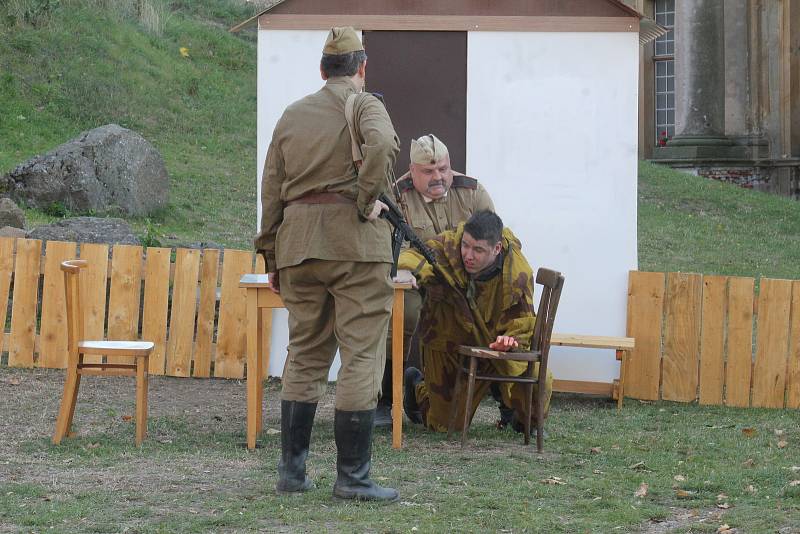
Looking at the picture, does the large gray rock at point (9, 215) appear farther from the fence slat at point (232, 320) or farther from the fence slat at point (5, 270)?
the fence slat at point (232, 320)

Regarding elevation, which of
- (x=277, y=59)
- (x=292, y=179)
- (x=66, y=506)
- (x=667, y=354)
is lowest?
(x=66, y=506)

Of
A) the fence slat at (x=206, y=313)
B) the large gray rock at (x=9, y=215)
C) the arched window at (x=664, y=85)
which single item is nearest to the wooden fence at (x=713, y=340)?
the fence slat at (x=206, y=313)

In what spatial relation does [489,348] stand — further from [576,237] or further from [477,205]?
[576,237]

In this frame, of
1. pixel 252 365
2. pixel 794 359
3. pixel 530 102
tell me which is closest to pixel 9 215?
pixel 530 102

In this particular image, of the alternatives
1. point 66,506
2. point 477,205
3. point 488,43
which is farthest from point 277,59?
point 66,506

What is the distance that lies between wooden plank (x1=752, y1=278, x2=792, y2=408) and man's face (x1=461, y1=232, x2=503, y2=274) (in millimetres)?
2436

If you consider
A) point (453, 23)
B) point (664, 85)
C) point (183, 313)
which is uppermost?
point (664, 85)

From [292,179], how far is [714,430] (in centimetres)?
325

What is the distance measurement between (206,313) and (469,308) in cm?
279

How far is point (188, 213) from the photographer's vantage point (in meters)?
14.7

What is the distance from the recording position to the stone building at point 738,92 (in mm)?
20516

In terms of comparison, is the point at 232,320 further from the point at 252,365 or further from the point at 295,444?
the point at 295,444

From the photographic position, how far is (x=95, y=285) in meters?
8.63

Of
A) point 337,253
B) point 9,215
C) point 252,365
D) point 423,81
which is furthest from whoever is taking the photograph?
point 9,215
